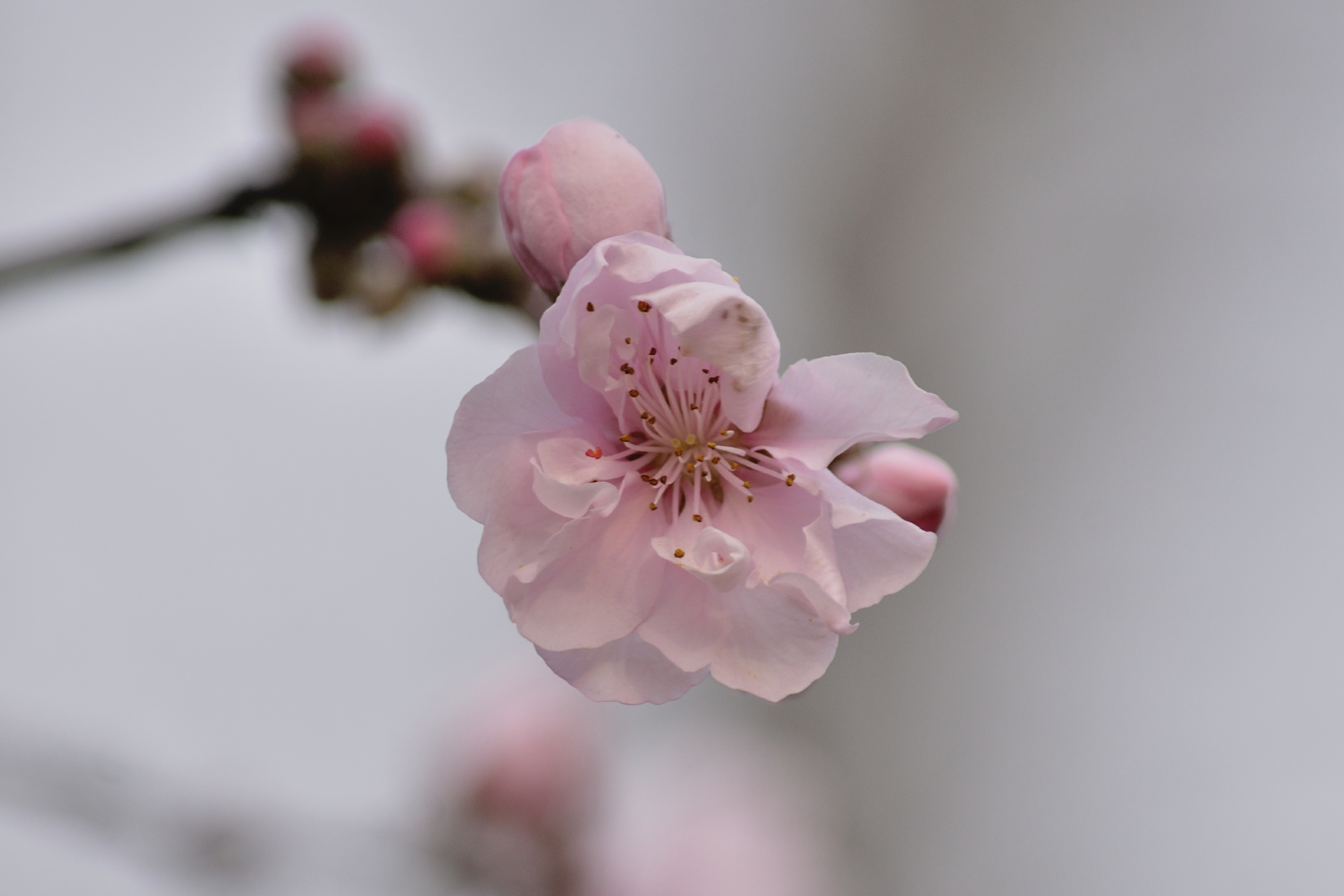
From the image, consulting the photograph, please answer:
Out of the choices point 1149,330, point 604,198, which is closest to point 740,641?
point 604,198

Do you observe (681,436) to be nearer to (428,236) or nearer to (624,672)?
(624,672)

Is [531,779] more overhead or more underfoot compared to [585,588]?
more overhead

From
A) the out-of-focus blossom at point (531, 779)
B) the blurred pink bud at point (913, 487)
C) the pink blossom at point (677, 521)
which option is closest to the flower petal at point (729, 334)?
the pink blossom at point (677, 521)

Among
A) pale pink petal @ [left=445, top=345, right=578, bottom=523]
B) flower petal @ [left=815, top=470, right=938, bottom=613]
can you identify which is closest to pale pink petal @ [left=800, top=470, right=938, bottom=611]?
flower petal @ [left=815, top=470, right=938, bottom=613]

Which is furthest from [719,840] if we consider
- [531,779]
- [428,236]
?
[428,236]

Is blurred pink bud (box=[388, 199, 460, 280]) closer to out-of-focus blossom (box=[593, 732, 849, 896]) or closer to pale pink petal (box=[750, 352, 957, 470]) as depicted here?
pale pink petal (box=[750, 352, 957, 470])
